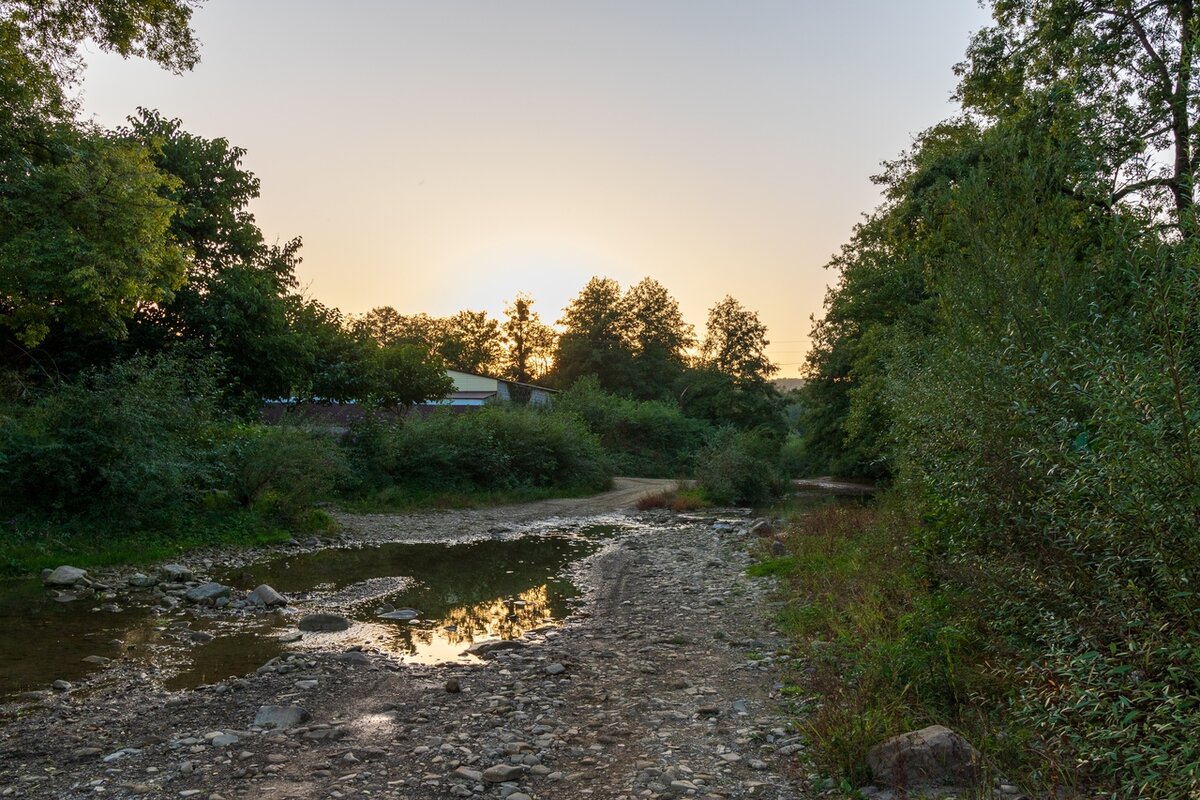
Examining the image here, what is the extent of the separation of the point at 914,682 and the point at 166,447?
14941 millimetres

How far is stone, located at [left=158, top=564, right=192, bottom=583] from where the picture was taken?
42.7 feet

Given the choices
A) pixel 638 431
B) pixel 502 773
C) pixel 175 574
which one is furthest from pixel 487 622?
pixel 638 431

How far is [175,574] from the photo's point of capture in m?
13.1

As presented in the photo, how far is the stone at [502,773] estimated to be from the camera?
538 centimetres

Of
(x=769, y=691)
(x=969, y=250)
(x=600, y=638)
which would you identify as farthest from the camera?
(x=600, y=638)

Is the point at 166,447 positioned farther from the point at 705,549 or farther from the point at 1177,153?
the point at 1177,153

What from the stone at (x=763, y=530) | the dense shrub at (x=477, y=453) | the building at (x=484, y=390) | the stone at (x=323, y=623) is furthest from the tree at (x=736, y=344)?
the stone at (x=323, y=623)

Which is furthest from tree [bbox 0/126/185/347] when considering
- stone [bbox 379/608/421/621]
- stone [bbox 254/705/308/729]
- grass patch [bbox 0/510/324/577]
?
stone [bbox 254/705/308/729]

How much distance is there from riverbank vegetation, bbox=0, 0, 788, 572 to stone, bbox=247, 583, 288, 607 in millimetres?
4152

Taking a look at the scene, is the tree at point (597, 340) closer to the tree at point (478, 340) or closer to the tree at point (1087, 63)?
the tree at point (478, 340)

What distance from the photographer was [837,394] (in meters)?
39.5

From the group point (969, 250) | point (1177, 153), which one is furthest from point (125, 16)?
point (1177, 153)

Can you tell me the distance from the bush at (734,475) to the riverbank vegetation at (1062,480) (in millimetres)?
22315

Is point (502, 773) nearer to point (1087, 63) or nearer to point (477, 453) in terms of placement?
point (1087, 63)
